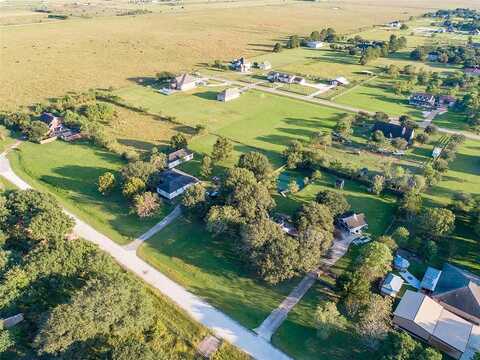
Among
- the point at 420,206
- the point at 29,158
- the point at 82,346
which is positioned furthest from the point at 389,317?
the point at 29,158

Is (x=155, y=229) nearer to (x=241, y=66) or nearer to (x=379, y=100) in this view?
(x=379, y=100)

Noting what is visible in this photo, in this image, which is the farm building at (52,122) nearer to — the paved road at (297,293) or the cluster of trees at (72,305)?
the cluster of trees at (72,305)

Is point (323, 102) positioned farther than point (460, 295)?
Yes

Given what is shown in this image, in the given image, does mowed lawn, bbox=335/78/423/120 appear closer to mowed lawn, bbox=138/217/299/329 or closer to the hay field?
the hay field

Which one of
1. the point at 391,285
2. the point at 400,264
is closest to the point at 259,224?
the point at 391,285

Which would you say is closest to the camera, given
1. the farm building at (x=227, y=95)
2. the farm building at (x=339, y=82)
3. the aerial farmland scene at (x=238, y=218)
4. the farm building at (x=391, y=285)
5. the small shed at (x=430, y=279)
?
the aerial farmland scene at (x=238, y=218)

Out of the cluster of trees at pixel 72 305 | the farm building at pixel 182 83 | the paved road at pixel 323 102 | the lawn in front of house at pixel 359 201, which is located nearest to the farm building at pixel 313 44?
the paved road at pixel 323 102

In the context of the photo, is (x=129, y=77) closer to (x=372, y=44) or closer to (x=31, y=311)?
(x=31, y=311)
